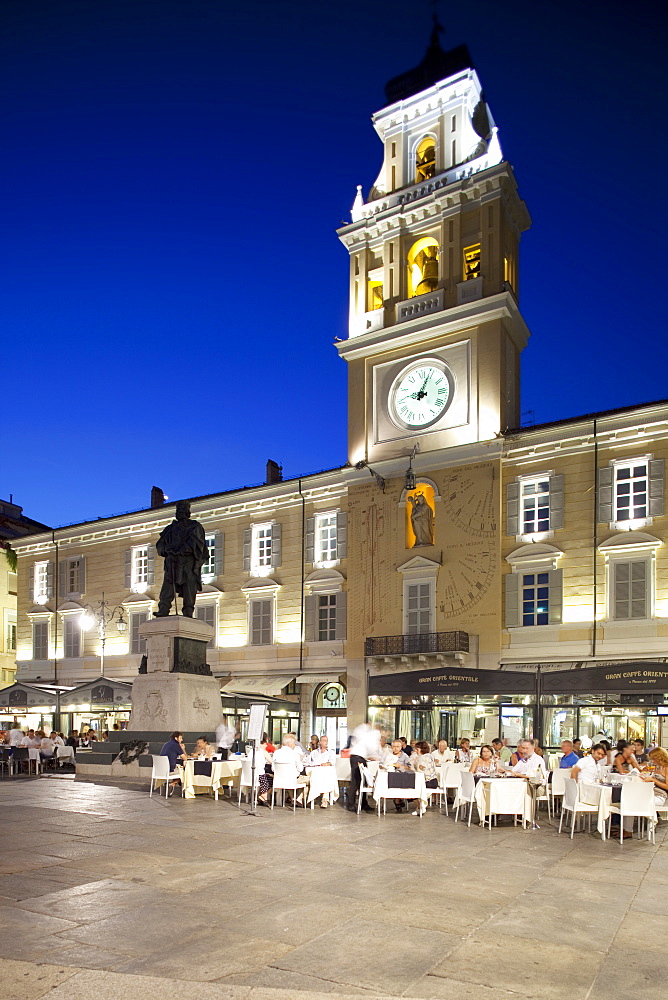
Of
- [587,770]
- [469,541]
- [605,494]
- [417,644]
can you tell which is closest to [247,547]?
[417,644]

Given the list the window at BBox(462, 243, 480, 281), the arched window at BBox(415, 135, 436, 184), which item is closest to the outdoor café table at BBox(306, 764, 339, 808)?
the window at BBox(462, 243, 480, 281)

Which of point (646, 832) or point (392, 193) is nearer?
point (646, 832)

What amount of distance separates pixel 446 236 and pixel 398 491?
9.12 metres

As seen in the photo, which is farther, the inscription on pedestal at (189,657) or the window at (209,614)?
the window at (209,614)

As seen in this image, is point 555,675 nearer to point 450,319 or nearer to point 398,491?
point 398,491

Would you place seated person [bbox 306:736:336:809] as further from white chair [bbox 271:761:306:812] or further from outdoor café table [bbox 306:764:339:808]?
white chair [bbox 271:761:306:812]

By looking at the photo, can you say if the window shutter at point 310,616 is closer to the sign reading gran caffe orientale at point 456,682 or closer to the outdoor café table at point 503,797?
the sign reading gran caffe orientale at point 456,682

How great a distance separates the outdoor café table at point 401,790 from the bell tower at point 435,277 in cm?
1590

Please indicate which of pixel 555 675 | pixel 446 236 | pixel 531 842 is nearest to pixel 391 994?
pixel 531 842

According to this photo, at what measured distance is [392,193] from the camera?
32.9 metres

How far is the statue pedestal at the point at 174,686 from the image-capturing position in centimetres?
1908

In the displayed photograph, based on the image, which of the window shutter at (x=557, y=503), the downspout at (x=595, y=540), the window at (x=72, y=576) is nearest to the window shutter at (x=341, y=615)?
the window shutter at (x=557, y=503)

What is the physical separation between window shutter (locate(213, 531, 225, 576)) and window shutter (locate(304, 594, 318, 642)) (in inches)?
179

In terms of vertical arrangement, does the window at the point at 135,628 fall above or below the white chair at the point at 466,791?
above
